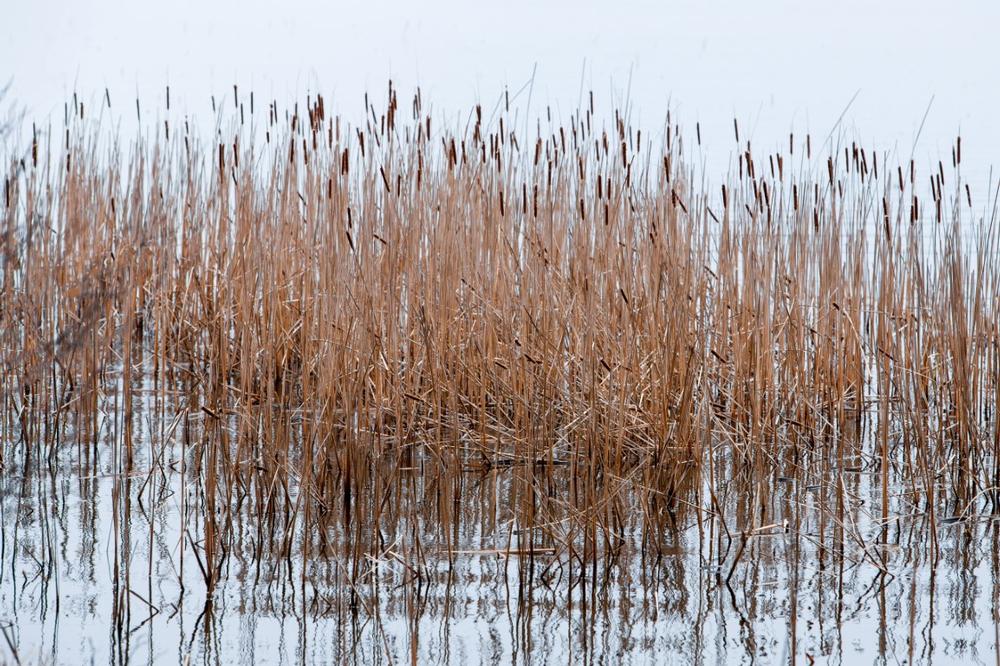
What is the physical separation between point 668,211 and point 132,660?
1.67m

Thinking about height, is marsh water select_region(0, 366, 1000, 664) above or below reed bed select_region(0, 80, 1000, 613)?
below

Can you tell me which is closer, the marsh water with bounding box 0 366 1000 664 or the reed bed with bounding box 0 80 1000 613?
the marsh water with bounding box 0 366 1000 664

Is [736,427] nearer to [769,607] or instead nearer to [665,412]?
[665,412]

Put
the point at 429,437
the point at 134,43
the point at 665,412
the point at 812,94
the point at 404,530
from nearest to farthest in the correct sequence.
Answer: the point at 404,530
the point at 665,412
the point at 429,437
the point at 812,94
the point at 134,43

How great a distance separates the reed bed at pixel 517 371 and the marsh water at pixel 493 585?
0.08ft

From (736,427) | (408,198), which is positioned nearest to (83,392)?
(408,198)

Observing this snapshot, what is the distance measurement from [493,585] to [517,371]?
821 millimetres

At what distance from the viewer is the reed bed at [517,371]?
→ 2162mm

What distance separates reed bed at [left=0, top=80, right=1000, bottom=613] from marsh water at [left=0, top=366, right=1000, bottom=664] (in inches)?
0.9

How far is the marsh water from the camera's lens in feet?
5.73

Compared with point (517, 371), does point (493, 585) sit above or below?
below

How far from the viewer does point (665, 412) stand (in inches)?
98.9

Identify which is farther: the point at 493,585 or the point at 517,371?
the point at 517,371

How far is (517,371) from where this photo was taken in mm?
2699
